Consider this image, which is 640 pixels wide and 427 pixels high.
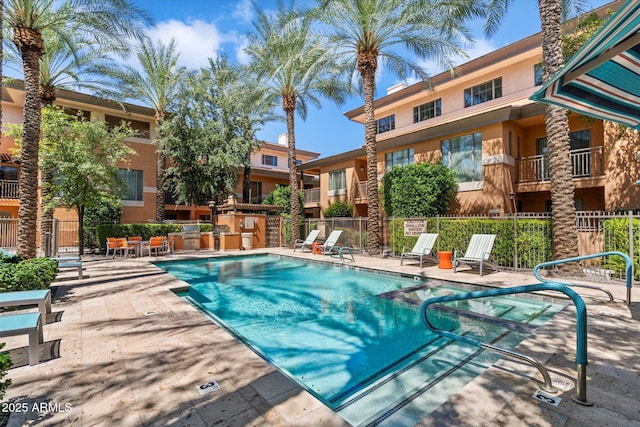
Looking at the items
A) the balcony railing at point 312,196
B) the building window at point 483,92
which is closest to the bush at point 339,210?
the balcony railing at point 312,196

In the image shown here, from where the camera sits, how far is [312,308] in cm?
746

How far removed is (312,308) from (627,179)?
13.8 m

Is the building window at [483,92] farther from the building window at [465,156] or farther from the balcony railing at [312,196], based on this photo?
the balcony railing at [312,196]

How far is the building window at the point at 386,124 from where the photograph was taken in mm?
24469

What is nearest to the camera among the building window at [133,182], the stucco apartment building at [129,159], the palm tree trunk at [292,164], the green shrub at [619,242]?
the green shrub at [619,242]

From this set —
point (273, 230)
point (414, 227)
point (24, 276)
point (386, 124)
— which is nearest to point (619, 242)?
point (414, 227)

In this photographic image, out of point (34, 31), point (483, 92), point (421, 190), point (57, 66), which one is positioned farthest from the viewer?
point (483, 92)

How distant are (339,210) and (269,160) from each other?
19.5 metres

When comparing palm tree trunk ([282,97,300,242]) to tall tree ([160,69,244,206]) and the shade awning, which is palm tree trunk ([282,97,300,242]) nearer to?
tall tree ([160,69,244,206])

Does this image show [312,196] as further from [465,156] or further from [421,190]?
[465,156]

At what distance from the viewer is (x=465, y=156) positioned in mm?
16453

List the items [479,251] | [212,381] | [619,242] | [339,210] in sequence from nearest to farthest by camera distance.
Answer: [212,381]
[619,242]
[479,251]
[339,210]

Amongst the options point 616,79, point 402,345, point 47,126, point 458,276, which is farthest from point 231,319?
point 47,126

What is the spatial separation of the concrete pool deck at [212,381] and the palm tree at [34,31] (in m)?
6.63
